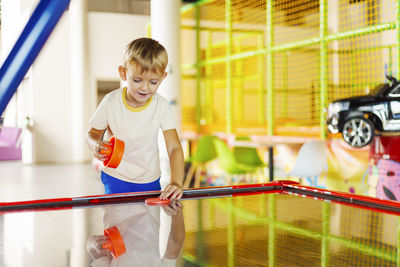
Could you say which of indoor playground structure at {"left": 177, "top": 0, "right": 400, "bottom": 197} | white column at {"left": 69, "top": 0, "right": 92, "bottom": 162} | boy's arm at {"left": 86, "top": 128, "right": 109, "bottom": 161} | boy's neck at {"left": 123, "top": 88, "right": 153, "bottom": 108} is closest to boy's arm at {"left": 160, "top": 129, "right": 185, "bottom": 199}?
boy's neck at {"left": 123, "top": 88, "right": 153, "bottom": 108}

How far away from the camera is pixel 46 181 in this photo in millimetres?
7211

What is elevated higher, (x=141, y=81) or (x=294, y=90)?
(x=294, y=90)

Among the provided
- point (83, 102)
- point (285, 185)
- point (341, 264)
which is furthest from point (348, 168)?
point (83, 102)

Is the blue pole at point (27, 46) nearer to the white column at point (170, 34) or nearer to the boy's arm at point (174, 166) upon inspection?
the boy's arm at point (174, 166)

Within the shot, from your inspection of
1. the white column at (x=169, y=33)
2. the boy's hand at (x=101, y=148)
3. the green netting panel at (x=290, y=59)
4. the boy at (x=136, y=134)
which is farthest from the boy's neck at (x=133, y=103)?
the white column at (x=169, y=33)

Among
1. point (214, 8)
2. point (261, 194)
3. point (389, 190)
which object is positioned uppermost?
point (214, 8)

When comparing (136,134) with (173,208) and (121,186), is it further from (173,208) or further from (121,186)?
(173,208)

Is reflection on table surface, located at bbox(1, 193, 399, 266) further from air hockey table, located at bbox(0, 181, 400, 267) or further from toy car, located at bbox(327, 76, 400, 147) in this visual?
toy car, located at bbox(327, 76, 400, 147)

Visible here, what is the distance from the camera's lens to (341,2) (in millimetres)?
5242

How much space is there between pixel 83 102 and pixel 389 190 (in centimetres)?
790

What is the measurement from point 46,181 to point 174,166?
19.4 ft

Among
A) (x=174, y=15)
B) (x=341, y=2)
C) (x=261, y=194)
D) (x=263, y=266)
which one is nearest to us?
(x=263, y=266)

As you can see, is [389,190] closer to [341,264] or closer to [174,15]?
[341,264]

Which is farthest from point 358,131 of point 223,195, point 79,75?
point 79,75
